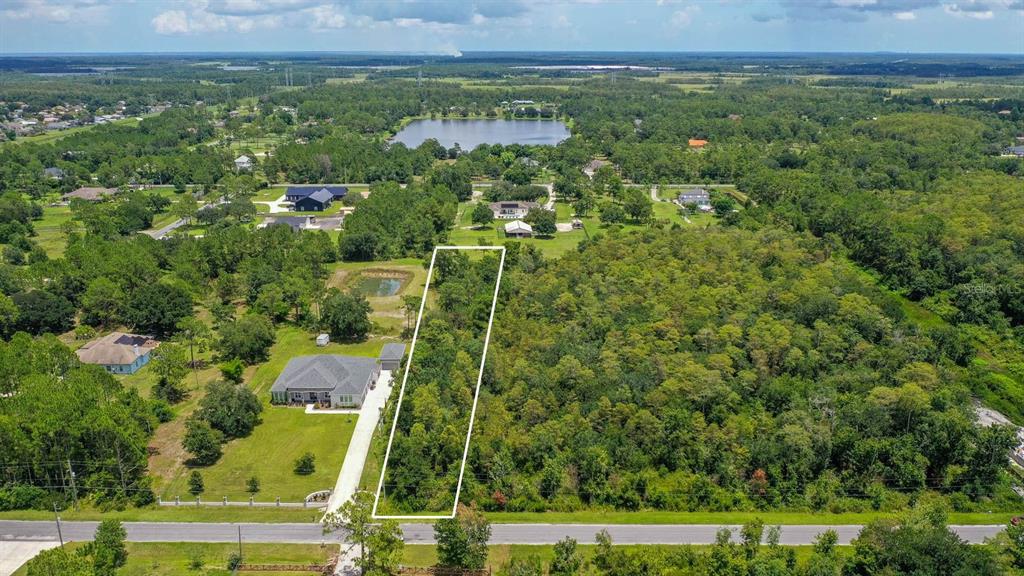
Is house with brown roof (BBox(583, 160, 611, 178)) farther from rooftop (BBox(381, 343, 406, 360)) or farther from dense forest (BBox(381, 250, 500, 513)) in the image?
rooftop (BBox(381, 343, 406, 360))

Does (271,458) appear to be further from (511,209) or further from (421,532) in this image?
(511,209)

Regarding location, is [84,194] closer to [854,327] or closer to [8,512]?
[8,512]

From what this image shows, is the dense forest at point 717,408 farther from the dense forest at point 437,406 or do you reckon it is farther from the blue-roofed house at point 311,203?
the blue-roofed house at point 311,203

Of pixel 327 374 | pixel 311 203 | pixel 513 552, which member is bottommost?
pixel 513 552

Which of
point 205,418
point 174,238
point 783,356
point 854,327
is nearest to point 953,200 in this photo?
point 854,327

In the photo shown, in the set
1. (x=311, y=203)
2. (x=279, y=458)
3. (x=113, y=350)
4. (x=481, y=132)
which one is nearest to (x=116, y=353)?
(x=113, y=350)

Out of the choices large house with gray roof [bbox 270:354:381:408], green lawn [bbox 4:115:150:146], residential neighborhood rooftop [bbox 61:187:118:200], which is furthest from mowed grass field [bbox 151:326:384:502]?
green lawn [bbox 4:115:150:146]
